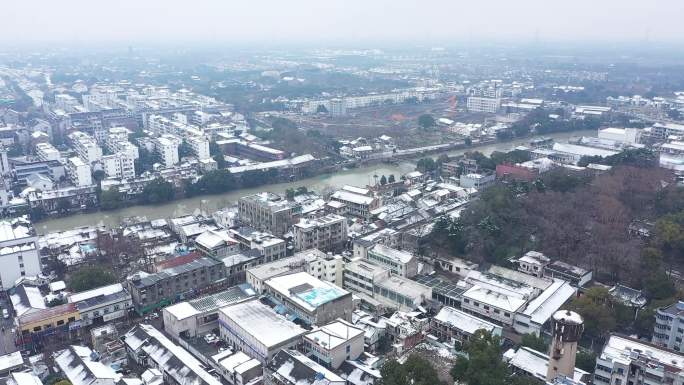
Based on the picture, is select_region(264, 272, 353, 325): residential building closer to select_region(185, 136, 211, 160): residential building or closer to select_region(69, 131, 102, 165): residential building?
select_region(69, 131, 102, 165): residential building

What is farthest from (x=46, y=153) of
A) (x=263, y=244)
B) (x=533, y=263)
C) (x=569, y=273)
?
(x=569, y=273)

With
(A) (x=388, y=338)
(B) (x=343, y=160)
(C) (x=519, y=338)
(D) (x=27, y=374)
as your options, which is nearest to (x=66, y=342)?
(D) (x=27, y=374)

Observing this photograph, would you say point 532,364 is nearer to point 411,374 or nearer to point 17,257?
point 411,374

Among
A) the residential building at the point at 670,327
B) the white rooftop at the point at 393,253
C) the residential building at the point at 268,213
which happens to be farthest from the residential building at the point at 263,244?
the residential building at the point at 670,327

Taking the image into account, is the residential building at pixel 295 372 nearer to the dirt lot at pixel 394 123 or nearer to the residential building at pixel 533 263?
the residential building at pixel 533 263

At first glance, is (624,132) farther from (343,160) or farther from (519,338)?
(519,338)
